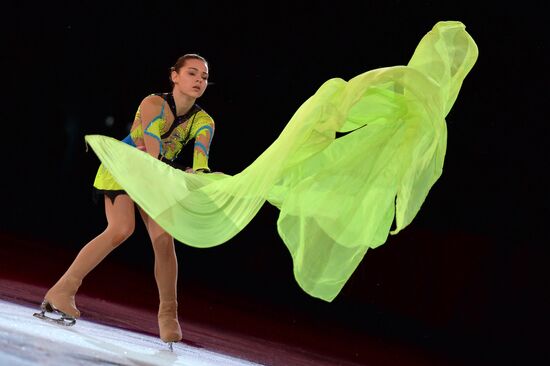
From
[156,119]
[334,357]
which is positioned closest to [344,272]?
[156,119]

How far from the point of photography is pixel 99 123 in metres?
6.82

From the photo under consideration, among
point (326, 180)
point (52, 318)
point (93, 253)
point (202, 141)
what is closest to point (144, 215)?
point (93, 253)

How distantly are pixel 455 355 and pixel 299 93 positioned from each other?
1988mm

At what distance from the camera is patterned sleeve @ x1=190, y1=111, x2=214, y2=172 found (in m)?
2.88

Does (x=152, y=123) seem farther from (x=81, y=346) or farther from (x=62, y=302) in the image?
(x=81, y=346)

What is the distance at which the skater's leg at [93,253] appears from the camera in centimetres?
277

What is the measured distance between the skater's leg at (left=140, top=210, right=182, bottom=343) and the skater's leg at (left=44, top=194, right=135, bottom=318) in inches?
3.5

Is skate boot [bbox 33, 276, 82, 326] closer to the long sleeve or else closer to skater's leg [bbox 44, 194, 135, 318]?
skater's leg [bbox 44, 194, 135, 318]

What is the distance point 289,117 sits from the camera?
5840 millimetres

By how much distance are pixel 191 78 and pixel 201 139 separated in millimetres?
210

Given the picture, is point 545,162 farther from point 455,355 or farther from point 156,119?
point 156,119

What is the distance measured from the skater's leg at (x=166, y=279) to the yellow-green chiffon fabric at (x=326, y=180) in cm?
23

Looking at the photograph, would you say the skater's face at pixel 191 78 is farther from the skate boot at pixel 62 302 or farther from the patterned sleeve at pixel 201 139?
the skate boot at pixel 62 302

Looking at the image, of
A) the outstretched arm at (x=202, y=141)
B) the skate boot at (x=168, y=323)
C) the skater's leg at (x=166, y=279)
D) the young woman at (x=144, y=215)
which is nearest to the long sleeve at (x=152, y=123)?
the young woman at (x=144, y=215)
